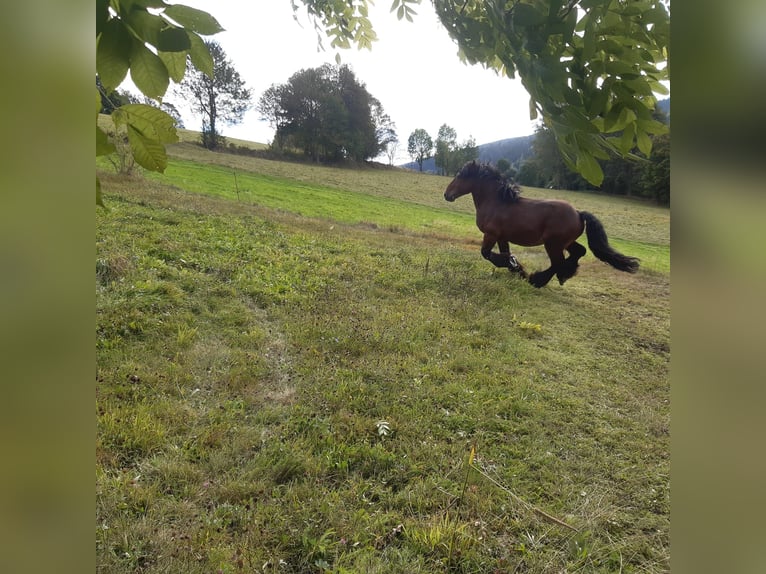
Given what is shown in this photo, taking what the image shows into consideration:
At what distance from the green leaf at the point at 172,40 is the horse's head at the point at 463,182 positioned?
3392mm

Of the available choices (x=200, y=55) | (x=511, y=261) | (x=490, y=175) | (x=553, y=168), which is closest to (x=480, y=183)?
(x=490, y=175)

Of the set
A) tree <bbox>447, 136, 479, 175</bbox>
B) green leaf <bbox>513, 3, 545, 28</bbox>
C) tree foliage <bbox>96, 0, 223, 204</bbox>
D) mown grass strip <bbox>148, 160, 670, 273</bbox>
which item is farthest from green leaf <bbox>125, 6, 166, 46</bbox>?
mown grass strip <bbox>148, 160, 670, 273</bbox>

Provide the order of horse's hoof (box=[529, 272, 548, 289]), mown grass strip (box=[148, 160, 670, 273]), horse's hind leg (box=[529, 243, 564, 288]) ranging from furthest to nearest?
mown grass strip (box=[148, 160, 670, 273]) → horse's hoof (box=[529, 272, 548, 289]) → horse's hind leg (box=[529, 243, 564, 288])

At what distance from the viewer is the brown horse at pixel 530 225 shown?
2.96 metres

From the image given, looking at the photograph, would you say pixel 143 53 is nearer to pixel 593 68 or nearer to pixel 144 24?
pixel 144 24

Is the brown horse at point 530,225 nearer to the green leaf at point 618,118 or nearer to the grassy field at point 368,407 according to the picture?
the grassy field at point 368,407

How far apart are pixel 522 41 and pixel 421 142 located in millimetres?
4044

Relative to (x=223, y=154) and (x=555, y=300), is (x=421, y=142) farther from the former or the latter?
(x=223, y=154)

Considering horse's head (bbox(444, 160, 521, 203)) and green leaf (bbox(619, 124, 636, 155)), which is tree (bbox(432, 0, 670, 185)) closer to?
green leaf (bbox(619, 124, 636, 155))

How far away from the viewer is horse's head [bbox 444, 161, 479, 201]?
353 centimetres

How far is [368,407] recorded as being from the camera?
168 centimetres

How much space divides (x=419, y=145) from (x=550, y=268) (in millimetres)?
1957

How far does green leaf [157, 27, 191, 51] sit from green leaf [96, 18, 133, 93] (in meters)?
0.03
